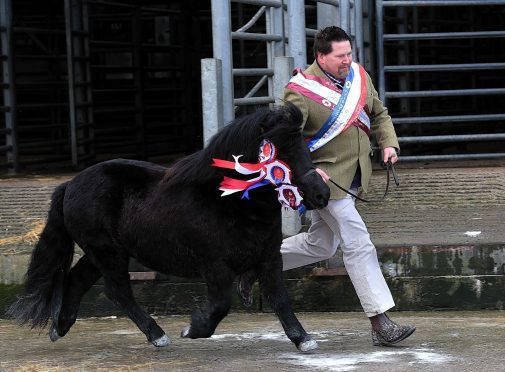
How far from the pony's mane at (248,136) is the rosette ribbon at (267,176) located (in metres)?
0.04

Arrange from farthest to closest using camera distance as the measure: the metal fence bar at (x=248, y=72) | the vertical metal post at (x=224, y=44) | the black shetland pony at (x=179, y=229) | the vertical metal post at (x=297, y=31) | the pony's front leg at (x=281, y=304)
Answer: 1. the vertical metal post at (x=297, y=31)
2. the metal fence bar at (x=248, y=72)
3. the vertical metal post at (x=224, y=44)
4. the pony's front leg at (x=281, y=304)
5. the black shetland pony at (x=179, y=229)

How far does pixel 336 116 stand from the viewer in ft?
19.4

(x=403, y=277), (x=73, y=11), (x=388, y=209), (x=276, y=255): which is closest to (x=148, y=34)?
(x=73, y=11)

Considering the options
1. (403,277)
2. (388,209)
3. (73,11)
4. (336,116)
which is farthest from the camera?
(73,11)

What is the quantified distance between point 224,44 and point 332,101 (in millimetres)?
1404

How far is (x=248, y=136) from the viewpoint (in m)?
5.52

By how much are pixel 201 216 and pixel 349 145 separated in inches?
36.2

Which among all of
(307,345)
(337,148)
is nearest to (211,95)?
(337,148)

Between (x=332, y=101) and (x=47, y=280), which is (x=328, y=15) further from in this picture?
(x=47, y=280)

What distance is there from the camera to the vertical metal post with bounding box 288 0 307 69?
25.0ft

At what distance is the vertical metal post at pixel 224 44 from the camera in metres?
7.09

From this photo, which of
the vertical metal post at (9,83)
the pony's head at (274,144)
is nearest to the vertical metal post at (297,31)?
the pony's head at (274,144)

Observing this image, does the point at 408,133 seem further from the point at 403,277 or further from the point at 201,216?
the point at 201,216

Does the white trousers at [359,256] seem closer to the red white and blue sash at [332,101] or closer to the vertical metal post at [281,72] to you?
the red white and blue sash at [332,101]
